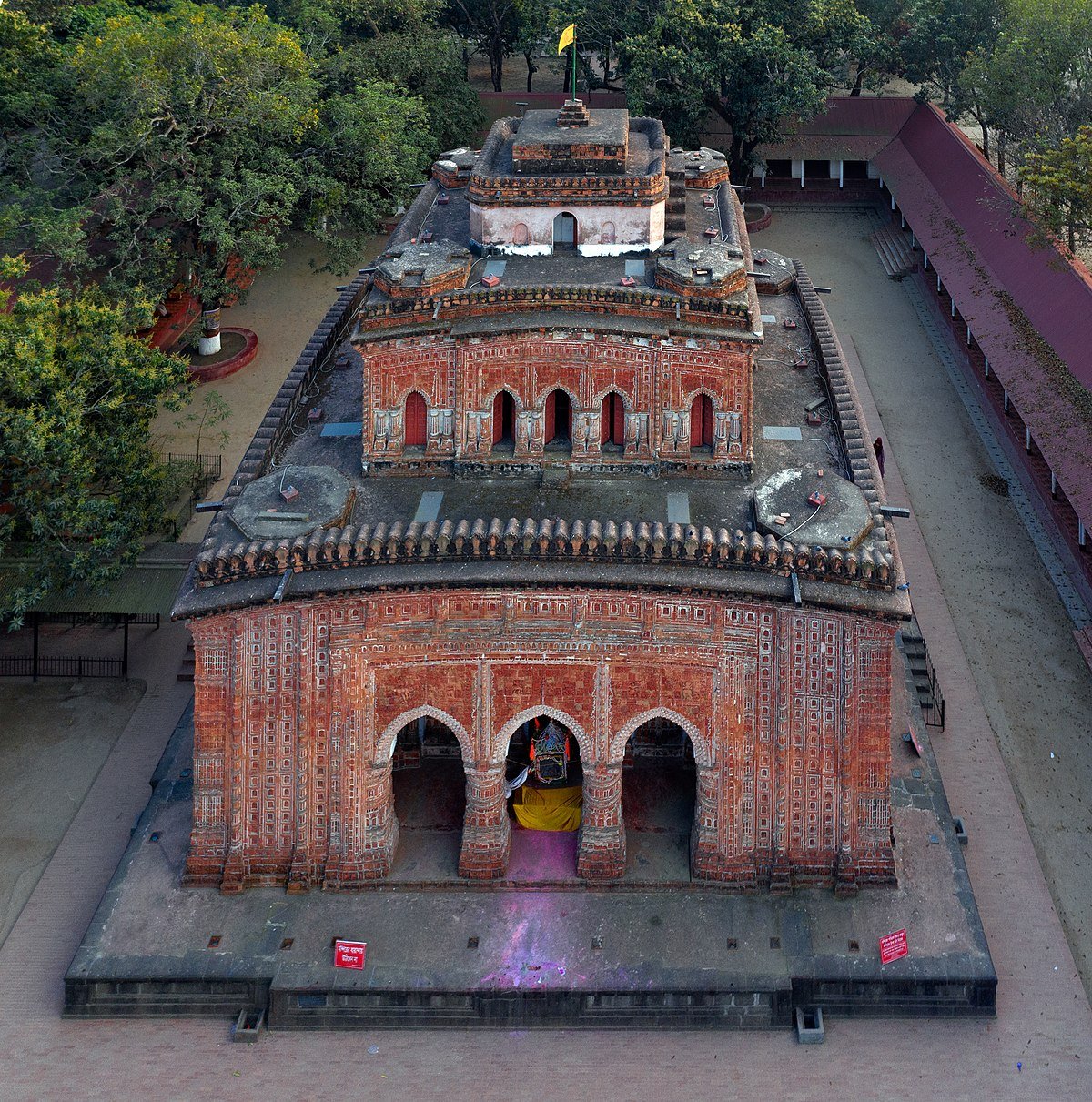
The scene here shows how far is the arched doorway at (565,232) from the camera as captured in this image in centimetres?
3253

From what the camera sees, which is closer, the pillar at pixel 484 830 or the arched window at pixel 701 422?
the pillar at pixel 484 830

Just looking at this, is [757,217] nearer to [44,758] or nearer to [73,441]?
[73,441]

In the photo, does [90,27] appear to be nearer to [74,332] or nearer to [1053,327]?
[74,332]

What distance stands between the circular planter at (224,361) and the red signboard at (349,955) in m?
29.6

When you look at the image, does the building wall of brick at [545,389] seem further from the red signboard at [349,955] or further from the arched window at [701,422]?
the red signboard at [349,955]

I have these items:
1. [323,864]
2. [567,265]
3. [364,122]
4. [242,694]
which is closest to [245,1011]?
[323,864]

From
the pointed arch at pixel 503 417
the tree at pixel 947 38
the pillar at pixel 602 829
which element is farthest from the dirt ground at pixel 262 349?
the tree at pixel 947 38

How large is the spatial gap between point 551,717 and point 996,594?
54.5ft

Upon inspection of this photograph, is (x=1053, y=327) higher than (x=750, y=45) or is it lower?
lower

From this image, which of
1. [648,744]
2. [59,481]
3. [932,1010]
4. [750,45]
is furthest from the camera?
[750,45]

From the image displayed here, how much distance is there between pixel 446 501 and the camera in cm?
2892

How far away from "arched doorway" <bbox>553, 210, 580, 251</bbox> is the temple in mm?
1987

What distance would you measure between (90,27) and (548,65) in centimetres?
3873

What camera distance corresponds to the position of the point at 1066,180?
40656 millimetres
